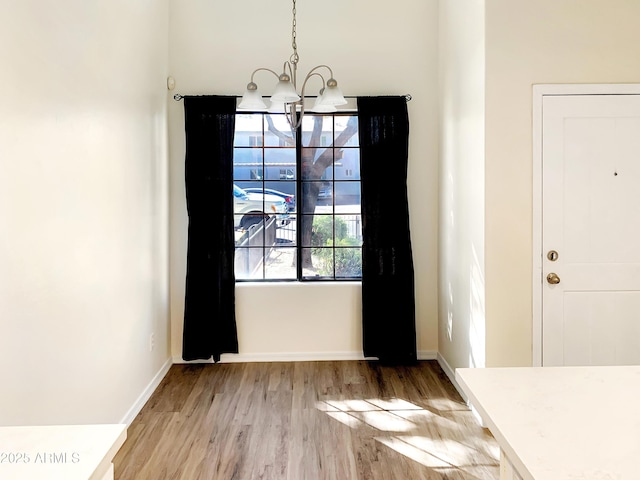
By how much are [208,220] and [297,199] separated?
759 millimetres

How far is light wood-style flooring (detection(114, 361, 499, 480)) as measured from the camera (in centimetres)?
247

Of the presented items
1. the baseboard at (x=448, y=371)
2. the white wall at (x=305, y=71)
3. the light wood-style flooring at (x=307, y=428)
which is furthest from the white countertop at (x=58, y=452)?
the white wall at (x=305, y=71)

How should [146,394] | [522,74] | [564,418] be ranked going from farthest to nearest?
1. [146,394]
2. [522,74]
3. [564,418]

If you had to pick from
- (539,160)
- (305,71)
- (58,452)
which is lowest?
(58,452)

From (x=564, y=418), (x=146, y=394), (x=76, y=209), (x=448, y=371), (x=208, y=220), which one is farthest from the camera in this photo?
(x=208, y=220)

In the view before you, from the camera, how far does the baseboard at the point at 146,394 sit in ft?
9.80

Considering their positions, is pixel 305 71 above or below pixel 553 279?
above

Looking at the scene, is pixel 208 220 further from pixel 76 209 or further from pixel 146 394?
pixel 76 209

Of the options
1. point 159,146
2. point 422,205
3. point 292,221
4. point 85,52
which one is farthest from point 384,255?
point 85,52

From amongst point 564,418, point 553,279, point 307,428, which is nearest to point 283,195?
point 307,428

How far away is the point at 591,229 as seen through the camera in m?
A: 2.90

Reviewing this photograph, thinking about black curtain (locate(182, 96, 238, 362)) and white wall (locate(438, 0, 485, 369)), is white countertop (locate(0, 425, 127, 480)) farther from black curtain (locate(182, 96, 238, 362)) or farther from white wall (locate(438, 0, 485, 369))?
Result: black curtain (locate(182, 96, 238, 362))

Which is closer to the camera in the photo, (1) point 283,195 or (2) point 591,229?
(2) point 591,229

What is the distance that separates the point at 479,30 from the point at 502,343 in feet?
6.17
